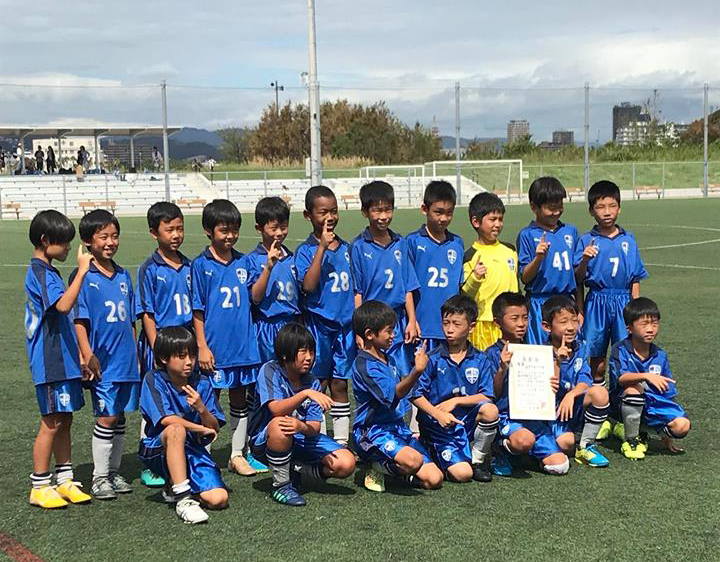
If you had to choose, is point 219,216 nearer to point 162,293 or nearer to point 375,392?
point 162,293

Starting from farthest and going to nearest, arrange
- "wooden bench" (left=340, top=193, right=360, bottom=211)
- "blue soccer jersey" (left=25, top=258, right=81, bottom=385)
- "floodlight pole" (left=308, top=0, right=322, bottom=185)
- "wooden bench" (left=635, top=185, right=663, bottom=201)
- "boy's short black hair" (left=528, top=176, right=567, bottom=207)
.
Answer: "wooden bench" (left=635, top=185, right=663, bottom=201) < "wooden bench" (left=340, top=193, right=360, bottom=211) < "floodlight pole" (left=308, top=0, right=322, bottom=185) < "boy's short black hair" (left=528, top=176, right=567, bottom=207) < "blue soccer jersey" (left=25, top=258, right=81, bottom=385)

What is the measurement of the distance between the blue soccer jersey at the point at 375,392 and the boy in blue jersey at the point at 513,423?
59 cm

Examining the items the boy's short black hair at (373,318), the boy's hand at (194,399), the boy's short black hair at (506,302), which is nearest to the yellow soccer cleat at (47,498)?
the boy's hand at (194,399)

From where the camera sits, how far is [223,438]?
5.75 metres

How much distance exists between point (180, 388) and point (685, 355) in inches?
190

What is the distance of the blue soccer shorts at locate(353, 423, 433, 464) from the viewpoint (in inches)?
181

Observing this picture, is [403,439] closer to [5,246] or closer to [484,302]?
[484,302]

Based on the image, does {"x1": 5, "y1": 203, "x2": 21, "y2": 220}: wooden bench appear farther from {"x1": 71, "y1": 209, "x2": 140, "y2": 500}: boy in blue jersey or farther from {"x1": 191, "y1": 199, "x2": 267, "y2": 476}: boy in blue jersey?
{"x1": 71, "y1": 209, "x2": 140, "y2": 500}: boy in blue jersey

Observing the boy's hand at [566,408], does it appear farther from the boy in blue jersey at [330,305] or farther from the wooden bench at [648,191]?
the wooden bench at [648,191]

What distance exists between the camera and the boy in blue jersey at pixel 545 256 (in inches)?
222

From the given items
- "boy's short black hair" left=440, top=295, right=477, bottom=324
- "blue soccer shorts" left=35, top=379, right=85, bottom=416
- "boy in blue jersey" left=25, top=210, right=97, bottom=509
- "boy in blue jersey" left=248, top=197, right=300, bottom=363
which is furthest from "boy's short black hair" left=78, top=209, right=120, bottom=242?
"boy's short black hair" left=440, top=295, right=477, bottom=324

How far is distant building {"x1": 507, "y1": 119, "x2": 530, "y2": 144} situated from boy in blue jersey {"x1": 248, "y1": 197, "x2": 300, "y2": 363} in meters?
40.7

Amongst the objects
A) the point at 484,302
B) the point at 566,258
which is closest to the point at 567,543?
the point at 484,302

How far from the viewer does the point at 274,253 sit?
4895 millimetres
